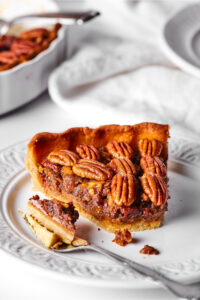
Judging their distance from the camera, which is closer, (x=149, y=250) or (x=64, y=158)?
(x=149, y=250)

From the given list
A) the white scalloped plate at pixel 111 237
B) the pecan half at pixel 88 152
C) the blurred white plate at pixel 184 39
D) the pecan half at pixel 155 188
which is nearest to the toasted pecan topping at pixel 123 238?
the white scalloped plate at pixel 111 237

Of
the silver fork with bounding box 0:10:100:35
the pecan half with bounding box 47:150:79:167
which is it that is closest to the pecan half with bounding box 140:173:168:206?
the pecan half with bounding box 47:150:79:167

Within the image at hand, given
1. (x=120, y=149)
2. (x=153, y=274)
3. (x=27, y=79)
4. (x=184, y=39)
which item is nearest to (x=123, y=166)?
(x=120, y=149)

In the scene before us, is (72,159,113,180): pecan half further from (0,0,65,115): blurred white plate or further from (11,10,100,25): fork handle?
(11,10,100,25): fork handle

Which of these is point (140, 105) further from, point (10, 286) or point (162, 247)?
point (10, 286)

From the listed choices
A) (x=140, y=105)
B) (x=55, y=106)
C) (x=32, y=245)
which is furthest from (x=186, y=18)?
(x=32, y=245)

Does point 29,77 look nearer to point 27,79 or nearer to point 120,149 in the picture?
point 27,79
